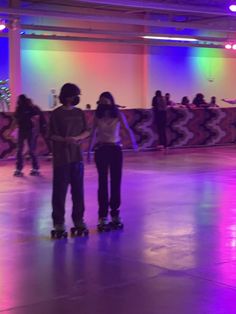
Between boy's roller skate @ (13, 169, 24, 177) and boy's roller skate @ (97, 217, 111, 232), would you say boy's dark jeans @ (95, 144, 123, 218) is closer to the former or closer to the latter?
boy's roller skate @ (97, 217, 111, 232)

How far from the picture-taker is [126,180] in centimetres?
1158

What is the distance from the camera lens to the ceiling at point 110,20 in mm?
18188

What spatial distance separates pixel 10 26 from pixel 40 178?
8454 mm

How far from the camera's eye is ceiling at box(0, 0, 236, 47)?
59.7ft

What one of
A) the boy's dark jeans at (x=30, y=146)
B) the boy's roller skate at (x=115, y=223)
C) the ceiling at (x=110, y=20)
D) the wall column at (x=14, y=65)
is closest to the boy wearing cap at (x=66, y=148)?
the boy's roller skate at (x=115, y=223)

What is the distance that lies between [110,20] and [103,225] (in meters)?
11.7

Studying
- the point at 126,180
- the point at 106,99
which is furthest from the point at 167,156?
the point at 106,99

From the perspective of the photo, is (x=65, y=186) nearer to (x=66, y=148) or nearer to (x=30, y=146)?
(x=66, y=148)

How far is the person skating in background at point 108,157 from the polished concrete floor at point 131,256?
268 mm

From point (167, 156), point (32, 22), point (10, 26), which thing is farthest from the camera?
point (32, 22)

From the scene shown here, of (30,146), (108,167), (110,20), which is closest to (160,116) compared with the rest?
(110,20)

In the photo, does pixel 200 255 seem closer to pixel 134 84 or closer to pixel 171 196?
pixel 171 196

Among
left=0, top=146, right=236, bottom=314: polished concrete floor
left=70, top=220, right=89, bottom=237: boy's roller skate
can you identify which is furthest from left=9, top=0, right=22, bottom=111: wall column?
left=70, top=220, right=89, bottom=237: boy's roller skate

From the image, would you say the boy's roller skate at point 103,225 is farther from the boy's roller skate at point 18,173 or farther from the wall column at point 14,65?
the wall column at point 14,65
